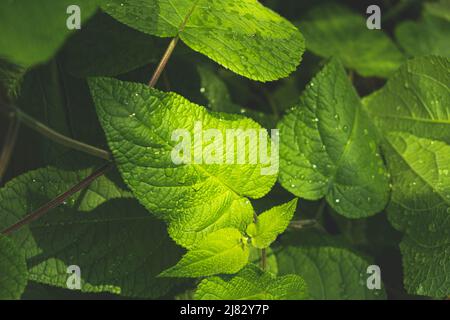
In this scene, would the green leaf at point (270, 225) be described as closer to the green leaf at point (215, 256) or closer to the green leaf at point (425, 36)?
the green leaf at point (215, 256)

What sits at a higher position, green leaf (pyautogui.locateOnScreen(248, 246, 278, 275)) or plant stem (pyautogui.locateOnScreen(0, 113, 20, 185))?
plant stem (pyautogui.locateOnScreen(0, 113, 20, 185))

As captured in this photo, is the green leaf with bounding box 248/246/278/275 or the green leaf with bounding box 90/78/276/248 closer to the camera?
the green leaf with bounding box 90/78/276/248

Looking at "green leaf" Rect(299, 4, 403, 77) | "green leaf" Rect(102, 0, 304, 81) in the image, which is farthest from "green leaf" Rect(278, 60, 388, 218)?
"green leaf" Rect(299, 4, 403, 77)

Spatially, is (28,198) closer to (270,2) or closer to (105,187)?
(105,187)

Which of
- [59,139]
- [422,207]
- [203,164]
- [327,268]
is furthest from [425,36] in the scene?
[59,139]

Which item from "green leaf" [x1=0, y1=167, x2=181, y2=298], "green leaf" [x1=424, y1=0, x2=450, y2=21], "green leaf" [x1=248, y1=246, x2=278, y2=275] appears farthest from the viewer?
"green leaf" [x1=424, y1=0, x2=450, y2=21]

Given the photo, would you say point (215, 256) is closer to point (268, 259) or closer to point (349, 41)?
point (268, 259)

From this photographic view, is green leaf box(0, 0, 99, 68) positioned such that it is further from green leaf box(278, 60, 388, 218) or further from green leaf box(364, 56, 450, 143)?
green leaf box(364, 56, 450, 143)

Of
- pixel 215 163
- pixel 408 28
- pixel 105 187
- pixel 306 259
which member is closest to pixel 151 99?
pixel 215 163
